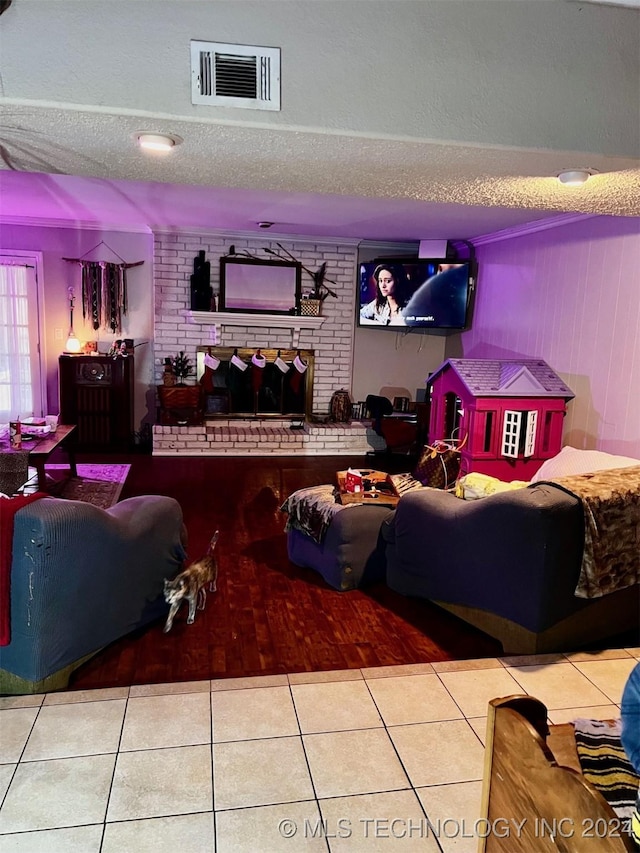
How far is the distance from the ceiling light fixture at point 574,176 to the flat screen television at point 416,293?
419 centimetres

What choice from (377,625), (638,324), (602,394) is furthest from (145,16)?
(602,394)

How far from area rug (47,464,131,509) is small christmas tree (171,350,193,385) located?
134cm

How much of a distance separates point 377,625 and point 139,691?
3.86 feet

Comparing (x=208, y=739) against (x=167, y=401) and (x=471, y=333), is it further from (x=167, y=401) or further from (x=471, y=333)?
(x=471, y=333)

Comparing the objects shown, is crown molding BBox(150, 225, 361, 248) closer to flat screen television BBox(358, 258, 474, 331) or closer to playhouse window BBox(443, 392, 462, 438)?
flat screen television BBox(358, 258, 474, 331)

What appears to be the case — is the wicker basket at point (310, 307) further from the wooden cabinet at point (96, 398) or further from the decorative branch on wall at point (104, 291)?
the wooden cabinet at point (96, 398)

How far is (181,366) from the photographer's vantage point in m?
6.88

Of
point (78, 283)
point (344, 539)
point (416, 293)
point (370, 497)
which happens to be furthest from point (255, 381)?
point (344, 539)

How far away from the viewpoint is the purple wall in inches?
163

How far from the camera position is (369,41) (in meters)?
1.97

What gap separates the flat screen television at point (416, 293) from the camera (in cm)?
664

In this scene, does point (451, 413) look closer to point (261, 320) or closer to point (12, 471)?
point (261, 320)

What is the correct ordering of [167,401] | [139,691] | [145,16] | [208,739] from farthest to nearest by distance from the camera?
[167,401] < [139,691] < [208,739] < [145,16]

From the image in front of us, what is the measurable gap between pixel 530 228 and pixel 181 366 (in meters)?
3.80
